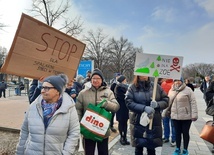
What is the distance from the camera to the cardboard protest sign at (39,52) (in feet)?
9.72

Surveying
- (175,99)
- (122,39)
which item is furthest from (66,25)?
(122,39)

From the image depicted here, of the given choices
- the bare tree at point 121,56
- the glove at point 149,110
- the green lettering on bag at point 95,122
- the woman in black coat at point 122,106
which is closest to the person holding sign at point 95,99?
the green lettering on bag at point 95,122

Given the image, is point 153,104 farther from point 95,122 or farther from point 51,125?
point 51,125

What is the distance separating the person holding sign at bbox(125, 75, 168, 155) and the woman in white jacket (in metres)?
1.38

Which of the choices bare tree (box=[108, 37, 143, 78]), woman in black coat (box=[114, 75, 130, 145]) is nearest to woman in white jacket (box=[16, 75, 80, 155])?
woman in black coat (box=[114, 75, 130, 145])

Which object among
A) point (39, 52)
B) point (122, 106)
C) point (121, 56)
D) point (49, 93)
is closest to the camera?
point (49, 93)

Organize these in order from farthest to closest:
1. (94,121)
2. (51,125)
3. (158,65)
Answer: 1. (158,65)
2. (94,121)
3. (51,125)

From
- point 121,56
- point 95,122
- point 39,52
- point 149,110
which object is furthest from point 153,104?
point 121,56

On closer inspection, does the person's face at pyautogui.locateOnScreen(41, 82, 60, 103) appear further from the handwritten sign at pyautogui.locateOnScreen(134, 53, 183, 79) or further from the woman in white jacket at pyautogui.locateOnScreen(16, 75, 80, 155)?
the handwritten sign at pyautogui.locateOnScreen(134, 53, 183, 79)

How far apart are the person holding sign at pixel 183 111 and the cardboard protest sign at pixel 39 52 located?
2.53 m

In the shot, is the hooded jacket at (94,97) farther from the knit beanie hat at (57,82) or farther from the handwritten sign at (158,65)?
the knit beanie hat at (57,82)

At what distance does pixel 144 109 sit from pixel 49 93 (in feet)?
5.52

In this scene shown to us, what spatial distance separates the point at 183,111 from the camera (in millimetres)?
4750

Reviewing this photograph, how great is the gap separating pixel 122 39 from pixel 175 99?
5287 cm
